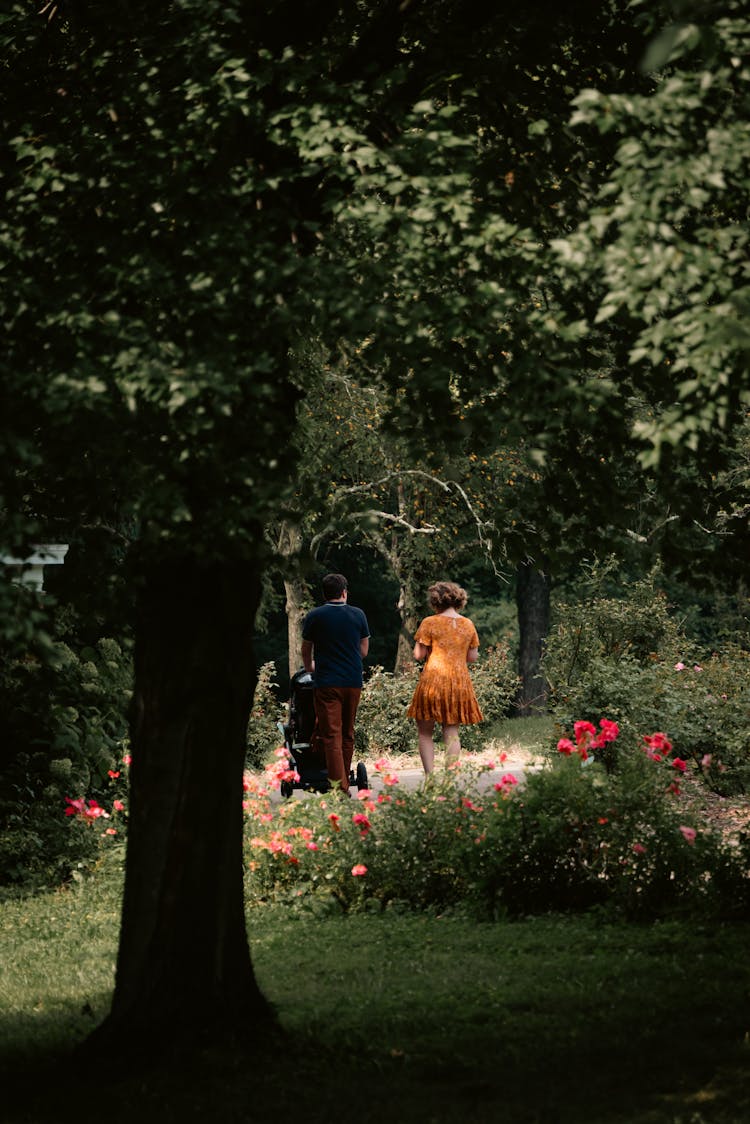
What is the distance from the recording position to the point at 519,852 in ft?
25.1

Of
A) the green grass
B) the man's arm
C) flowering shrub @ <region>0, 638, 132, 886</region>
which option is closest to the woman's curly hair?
the man's arm

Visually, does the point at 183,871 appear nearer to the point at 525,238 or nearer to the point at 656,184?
the point at 525,238

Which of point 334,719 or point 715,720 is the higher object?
point 334,719

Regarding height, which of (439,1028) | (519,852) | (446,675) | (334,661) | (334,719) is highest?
(334,661)

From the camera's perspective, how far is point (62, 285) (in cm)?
467

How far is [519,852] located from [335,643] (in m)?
3.61

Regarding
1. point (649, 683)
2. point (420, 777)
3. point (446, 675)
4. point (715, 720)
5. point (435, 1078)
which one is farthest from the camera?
point (420, 777)

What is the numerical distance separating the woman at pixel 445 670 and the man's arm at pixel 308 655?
1318 mm

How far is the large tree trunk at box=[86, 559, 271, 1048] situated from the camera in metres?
5.16

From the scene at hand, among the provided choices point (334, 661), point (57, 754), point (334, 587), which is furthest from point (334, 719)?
point (57, 754)

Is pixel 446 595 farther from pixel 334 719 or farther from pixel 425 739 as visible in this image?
pixel 334 719

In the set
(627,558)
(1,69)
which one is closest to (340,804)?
(627,558)

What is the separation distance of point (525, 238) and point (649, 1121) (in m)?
3.05

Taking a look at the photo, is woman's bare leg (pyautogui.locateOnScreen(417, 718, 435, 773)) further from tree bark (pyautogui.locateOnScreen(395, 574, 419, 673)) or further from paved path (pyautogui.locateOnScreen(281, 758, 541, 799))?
tree bark (pyautogui.locateOnScreen(395, 574, 419, 673))
